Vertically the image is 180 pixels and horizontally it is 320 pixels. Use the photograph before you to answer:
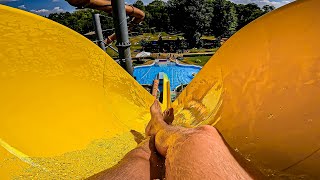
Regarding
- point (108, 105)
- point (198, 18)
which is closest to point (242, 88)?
point (108, 105)

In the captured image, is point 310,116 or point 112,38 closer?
point 310,116

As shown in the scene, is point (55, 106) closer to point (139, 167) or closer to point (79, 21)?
point (139, 167)

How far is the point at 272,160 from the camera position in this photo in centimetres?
81

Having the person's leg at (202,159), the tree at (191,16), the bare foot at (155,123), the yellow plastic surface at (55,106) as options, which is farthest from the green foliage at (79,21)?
the person's leg at (202,159)

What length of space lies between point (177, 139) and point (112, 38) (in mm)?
4687

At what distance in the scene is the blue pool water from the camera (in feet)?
24.2

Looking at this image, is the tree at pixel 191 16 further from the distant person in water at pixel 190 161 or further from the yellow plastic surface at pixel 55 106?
the distant person in water at pixel 190 161

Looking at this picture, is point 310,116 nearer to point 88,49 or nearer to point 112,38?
point 88,49

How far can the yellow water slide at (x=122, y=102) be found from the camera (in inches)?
30.4

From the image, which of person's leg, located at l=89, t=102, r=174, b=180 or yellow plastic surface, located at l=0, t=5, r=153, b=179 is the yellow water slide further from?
person's leg, located at l=89, t=102, r=174, b=180

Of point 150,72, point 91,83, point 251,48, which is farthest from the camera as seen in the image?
point 150,72

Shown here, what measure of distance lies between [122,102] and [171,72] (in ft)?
22.6

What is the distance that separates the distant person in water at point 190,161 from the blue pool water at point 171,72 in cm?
614

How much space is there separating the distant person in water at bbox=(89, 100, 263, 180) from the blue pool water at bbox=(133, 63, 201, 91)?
6.14 m
